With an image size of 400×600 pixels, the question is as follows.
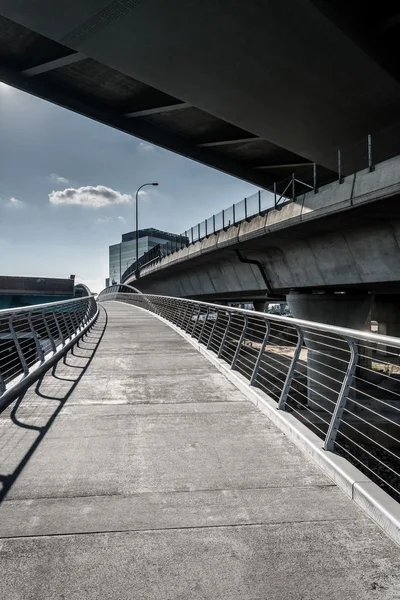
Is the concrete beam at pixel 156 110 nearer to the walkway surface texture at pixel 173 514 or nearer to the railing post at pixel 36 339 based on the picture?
the railing post at pixel 36 339

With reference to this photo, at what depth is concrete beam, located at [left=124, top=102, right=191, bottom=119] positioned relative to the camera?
78.1 ft

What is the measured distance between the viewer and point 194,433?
5102 mm

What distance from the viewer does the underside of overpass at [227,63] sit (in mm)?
14305

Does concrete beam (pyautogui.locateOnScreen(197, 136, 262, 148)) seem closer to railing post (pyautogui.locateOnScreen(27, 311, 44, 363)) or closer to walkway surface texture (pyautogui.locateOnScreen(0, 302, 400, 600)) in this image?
railing post (pyautogui.locateOnScreen(27, 311, 44, 363))

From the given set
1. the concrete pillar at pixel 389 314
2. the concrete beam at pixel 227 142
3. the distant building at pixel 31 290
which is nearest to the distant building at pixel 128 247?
the distant building at pixel 31 290

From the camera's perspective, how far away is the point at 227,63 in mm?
16859

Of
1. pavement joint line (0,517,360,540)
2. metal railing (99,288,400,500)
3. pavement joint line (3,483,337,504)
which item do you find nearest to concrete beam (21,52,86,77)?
metal railing (99,288,400,500)

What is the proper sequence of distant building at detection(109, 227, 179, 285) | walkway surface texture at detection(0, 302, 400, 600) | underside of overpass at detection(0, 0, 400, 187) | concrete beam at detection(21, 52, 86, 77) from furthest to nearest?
distant building at detection(109, 227, 179, 285) → concrete beam at detection(21, 52, 86, 77) → underside of overpass at detection(0, 0, 400, 187) → walkway surface texture at detection(0, 302, 400, 600)

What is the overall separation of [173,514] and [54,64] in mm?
22350

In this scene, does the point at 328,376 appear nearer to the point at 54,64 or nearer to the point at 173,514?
the point at 173,514

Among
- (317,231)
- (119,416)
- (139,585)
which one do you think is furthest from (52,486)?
(317,231)

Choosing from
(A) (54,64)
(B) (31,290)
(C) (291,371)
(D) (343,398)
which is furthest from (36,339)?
(B) (31,290)

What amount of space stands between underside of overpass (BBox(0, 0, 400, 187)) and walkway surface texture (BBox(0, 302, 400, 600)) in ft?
35.8

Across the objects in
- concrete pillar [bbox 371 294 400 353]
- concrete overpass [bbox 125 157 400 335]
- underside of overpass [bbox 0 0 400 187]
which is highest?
underside of overpass [bbox 0 0 400 187]
